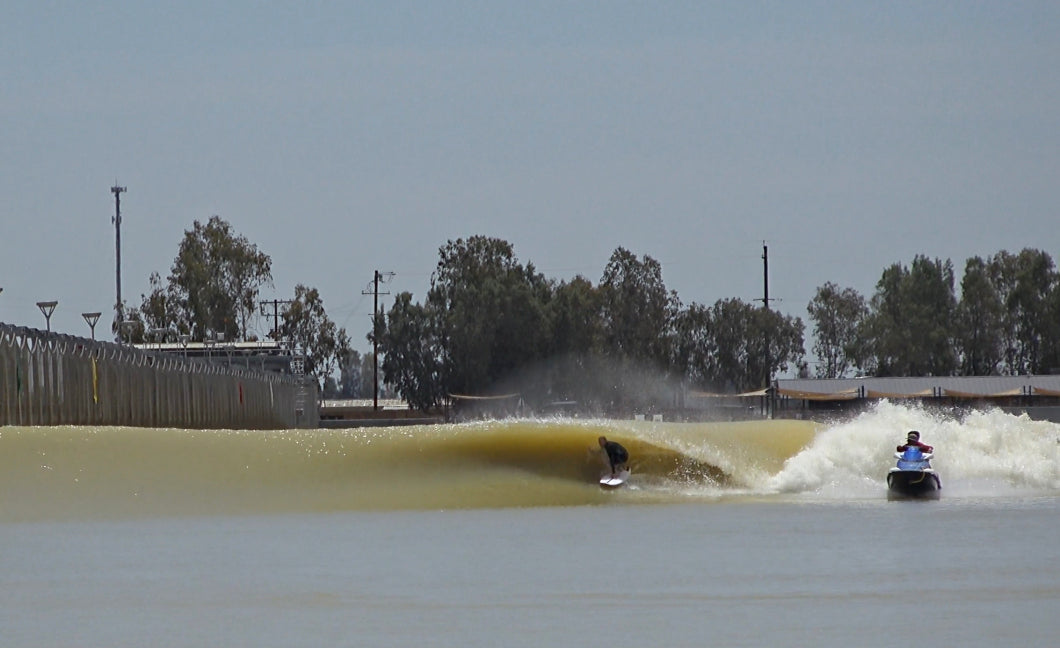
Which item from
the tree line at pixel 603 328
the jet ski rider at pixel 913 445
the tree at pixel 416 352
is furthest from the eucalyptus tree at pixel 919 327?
the jet ski rider at pixel 913 445

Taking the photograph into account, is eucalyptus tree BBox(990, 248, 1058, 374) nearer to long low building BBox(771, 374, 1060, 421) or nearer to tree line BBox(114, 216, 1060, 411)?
tree line BBox(114, 216, 1060, 411)

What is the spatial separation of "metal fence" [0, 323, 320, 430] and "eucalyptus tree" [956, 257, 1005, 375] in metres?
66.2

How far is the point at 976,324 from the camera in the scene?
122250 millimetres

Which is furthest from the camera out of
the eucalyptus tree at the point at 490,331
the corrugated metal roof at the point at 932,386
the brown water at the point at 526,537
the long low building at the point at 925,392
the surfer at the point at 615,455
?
the eucalyptus tree at the point at 490,331

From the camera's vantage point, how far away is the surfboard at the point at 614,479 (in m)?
34.4

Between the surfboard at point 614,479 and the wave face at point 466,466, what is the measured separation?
0.63 feet

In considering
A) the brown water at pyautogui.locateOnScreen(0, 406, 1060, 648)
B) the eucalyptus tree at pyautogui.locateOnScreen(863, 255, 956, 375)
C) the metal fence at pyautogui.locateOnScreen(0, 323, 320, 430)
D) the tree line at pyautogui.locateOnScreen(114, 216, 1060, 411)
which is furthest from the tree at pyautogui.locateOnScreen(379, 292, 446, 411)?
the brown water at pyautogui.locateOnScreen(0, 406, 1060, 648)

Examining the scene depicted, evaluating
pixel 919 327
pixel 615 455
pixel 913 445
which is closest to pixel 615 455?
pixel 615 455

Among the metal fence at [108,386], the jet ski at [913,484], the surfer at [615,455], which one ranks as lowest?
the jet ski at [913,484]

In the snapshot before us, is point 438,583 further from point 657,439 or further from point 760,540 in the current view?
point 657,439

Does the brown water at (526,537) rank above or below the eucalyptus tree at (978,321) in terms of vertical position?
below

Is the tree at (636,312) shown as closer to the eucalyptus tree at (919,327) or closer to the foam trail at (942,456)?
the eucalyptus tree at (919,327)

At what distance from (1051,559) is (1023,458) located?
17.8 metres

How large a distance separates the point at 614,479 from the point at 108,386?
14698 millimetres
